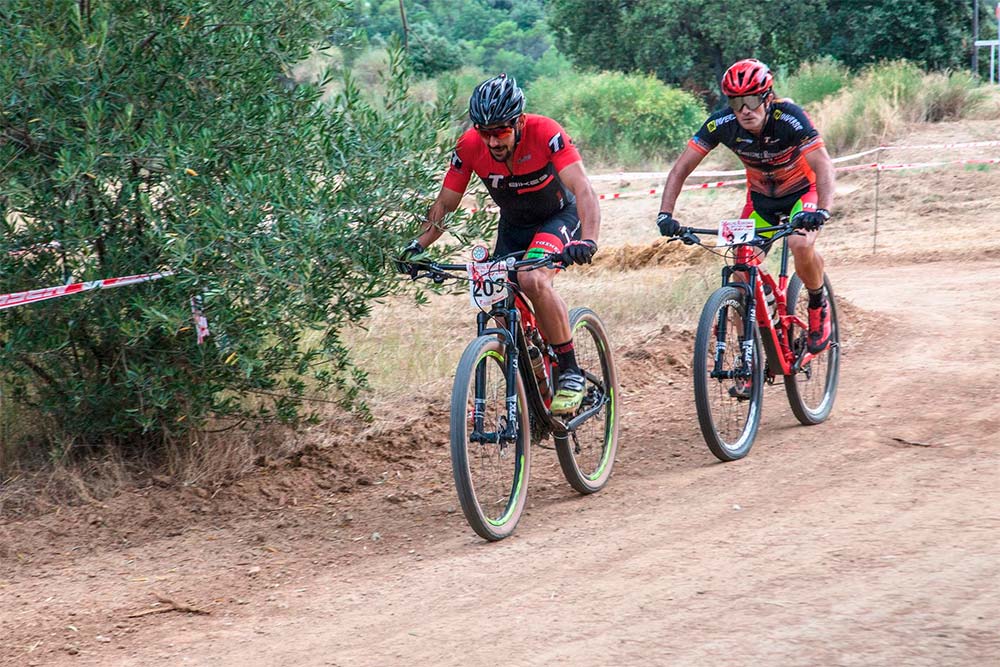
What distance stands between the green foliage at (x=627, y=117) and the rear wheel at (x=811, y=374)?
18.9 metres

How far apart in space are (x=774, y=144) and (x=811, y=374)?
1672mm

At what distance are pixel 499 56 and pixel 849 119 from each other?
33.7 meters

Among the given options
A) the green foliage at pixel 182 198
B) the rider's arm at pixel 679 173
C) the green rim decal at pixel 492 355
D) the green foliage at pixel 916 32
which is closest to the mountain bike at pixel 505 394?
the green rim decal at pixel 492 355

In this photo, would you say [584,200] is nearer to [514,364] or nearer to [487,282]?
[487,282]

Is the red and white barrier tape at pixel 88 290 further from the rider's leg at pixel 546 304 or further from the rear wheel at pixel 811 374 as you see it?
the rear wheel at pixel 811 374

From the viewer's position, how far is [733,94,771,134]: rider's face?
279 inches

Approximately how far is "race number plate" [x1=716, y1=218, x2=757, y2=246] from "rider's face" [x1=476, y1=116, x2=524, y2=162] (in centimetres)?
165

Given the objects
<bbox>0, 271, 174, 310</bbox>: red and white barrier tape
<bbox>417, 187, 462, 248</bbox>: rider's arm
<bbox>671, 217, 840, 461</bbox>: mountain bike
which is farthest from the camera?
<bbox>671, 217, 840, 461</bbox>: mountain bike

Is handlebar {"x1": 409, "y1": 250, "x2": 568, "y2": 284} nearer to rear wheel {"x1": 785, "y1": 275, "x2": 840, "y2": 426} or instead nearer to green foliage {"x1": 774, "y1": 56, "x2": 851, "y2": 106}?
rear wheel {"x1": 785, "y1": 275, "x2": 840, "y2": 426}

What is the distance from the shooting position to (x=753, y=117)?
23.3 ft

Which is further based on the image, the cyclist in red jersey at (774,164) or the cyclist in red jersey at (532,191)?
the cyclist in red jersey at (774,164)

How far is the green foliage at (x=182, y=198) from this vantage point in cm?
580

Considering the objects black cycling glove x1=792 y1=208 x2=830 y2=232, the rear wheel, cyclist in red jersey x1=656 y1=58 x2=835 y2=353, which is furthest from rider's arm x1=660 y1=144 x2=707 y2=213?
the rear wheel

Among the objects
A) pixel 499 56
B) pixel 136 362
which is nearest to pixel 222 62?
pixel 136 362
